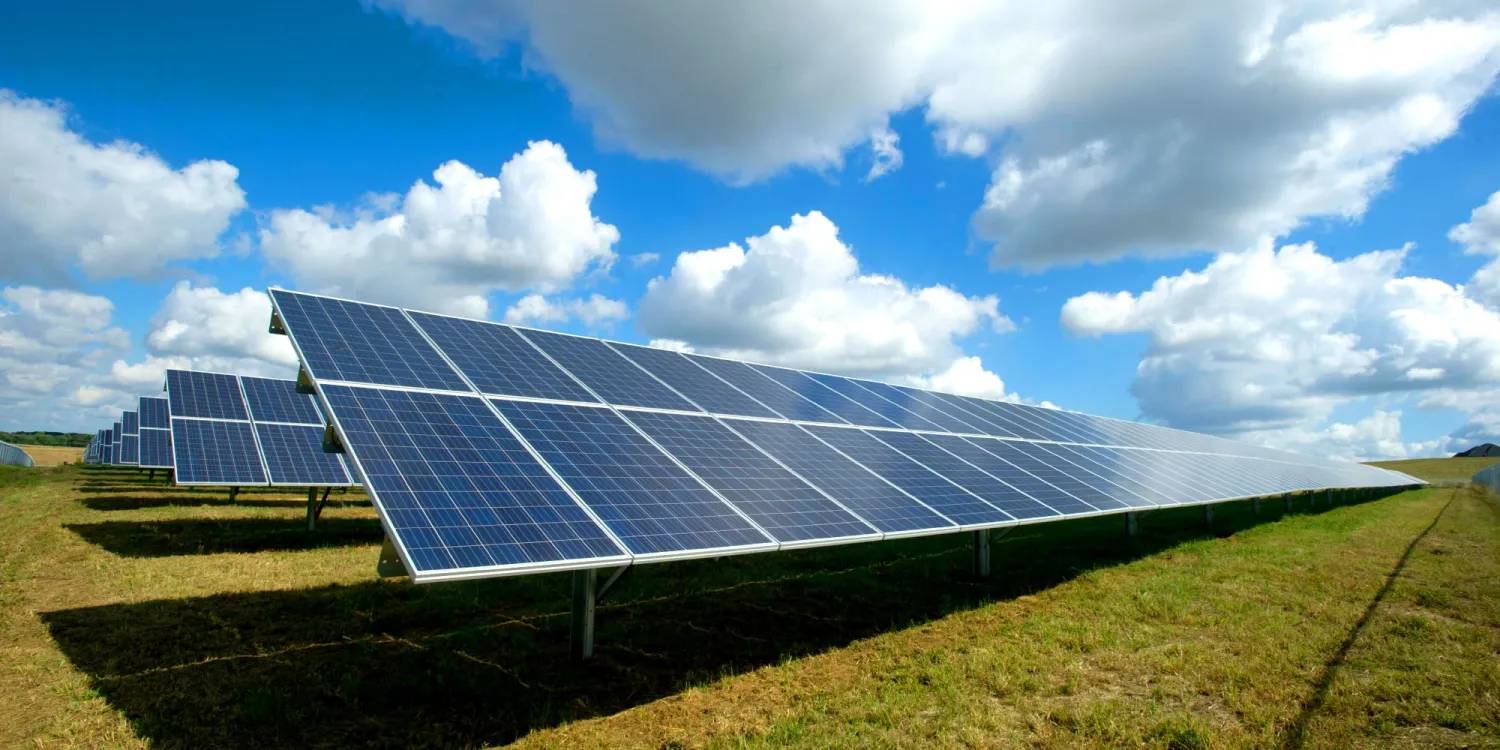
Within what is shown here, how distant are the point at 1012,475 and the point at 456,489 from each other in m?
12.6

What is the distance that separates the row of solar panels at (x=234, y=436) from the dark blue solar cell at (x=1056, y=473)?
1728cm

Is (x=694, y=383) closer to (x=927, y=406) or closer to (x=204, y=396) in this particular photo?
(x=927, y=406)

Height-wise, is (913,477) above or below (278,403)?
below

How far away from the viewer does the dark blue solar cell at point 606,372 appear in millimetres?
13328

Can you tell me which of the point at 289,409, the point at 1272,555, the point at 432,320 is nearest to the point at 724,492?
the point at 432,320

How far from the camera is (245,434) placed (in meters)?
25.9

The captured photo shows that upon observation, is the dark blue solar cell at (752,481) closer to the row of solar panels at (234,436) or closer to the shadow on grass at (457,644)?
the shadow on grass at (457,644)

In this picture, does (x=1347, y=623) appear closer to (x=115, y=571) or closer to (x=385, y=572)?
(x=385, y=572)

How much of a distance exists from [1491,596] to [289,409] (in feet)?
120

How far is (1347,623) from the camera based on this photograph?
1274 cm

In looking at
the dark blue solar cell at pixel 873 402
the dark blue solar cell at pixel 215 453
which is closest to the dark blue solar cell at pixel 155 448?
the dark blue solar cell at pixel 215 453

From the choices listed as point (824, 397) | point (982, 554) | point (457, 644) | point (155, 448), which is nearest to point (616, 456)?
point (457, 644)

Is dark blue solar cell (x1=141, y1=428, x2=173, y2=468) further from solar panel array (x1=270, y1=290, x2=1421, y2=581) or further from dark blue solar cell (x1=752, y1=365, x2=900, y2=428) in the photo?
dark blue solar cell (x1=752, y1=365, x2=900, y2=428)

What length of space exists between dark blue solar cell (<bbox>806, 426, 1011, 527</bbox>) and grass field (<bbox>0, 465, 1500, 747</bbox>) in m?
1.92
